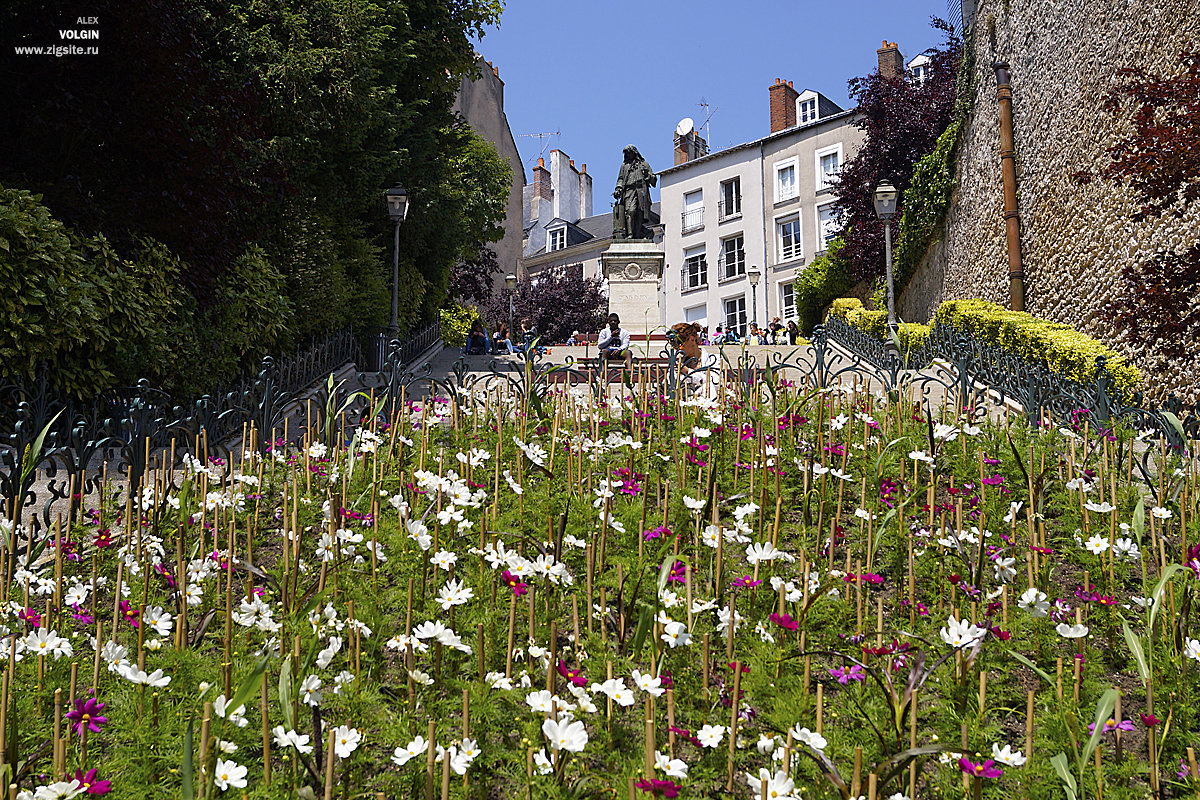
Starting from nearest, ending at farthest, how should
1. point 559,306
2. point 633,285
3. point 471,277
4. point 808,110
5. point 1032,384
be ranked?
point 1032,384
point 633,285
point 471,277
point 808,110
point 559,306

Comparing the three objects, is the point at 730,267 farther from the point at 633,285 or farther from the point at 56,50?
the point at 56,50

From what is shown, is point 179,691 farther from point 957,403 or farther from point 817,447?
point 957,403

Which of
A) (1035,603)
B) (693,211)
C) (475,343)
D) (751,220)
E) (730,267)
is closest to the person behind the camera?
(1035,603)

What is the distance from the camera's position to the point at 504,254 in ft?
134

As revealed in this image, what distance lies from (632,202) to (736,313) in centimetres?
1611

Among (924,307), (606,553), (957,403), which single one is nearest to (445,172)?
(924,307)

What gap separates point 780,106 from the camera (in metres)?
38.2

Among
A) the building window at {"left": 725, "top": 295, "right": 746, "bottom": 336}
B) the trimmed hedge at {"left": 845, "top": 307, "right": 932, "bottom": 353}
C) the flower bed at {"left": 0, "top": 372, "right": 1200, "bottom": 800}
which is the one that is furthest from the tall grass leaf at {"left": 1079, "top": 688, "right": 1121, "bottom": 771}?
the building window at {"left": 725, "top": 295, "right": 746, "bottom": 336}

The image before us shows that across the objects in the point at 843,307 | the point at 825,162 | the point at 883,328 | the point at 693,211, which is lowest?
the point at 883,328

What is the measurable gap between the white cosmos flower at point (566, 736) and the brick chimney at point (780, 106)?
3893 centimetres

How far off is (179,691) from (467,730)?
938mm

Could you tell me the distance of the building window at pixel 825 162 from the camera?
34781 mm

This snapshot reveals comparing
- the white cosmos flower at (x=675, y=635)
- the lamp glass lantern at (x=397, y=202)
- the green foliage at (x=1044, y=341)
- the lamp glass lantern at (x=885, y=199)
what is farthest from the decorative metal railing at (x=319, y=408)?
the lamp glass lantern at (x=885, y=199)

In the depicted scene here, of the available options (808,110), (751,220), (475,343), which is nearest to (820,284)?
(751,220)
